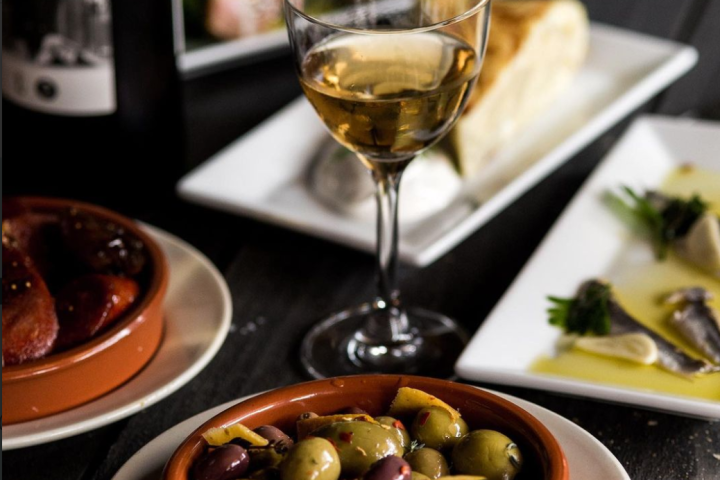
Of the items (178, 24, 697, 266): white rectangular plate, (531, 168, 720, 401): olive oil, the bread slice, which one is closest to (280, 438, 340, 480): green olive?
(531, 168, 720, 401): olive oil

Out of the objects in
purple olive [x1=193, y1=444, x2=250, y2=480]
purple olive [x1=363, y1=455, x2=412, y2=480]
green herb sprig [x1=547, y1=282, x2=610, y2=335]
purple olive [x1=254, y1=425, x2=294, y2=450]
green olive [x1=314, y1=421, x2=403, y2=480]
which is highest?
purple olive [x1=363, y1=455, x2=412, y2=480]

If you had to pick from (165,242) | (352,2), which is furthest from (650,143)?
(165,242)

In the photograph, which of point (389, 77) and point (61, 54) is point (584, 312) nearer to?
point (389, 77)

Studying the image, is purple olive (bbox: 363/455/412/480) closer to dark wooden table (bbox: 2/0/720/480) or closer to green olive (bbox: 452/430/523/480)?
green olive (bbox: 452/430/523/480)

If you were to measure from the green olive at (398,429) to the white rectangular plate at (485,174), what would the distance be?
415mm

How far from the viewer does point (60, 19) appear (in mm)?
1089

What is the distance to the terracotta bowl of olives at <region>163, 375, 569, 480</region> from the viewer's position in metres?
0.60

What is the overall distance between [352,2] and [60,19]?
0.41m

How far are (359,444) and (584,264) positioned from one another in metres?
0.56

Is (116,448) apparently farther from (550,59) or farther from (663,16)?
(663,16)

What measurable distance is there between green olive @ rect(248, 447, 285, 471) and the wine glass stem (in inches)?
13.7

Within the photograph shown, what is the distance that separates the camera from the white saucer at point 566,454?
68 cm

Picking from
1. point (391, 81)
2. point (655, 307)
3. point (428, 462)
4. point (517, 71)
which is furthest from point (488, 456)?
point (517, 71)

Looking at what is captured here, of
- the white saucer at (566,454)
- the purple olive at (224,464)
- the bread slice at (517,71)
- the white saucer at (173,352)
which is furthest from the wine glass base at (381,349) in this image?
the bread slice at (517,71)
